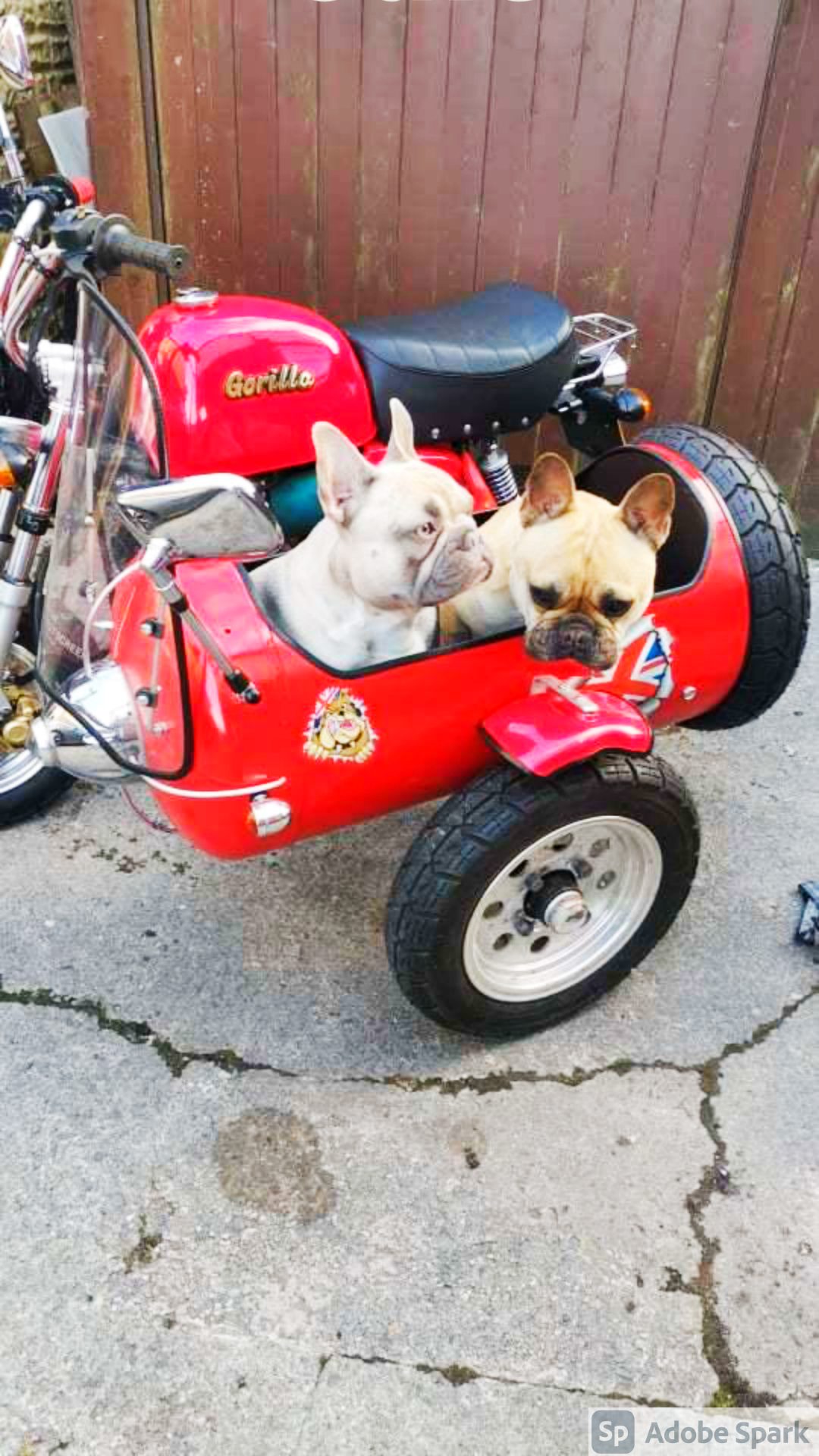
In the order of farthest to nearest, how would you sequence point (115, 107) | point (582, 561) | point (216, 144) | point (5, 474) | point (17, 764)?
point (216, 144)
point (115, 107)
point (17, 764)
point (5, 474)
point (582, 561)

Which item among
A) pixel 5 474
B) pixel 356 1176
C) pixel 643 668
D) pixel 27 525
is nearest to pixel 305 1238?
pixel 356 1176

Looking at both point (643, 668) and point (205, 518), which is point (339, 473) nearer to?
point (205, 518)

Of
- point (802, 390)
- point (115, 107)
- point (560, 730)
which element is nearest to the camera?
point (560, 730)

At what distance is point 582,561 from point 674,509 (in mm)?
682

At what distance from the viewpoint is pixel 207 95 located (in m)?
3.57

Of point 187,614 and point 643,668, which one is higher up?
point 187,614

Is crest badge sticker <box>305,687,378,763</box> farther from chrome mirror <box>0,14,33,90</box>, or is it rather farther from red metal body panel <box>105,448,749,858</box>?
chrome mirror <box>0,14,33,90</box>

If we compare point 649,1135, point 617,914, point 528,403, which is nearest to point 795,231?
point 528,403

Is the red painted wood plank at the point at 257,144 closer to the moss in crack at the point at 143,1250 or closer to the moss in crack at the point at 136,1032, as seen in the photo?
the moss in crack at the point at 136,1032

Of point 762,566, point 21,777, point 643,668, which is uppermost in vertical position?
point 762,566

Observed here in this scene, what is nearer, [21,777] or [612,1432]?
[612,1432]

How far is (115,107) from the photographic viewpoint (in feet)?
11.6

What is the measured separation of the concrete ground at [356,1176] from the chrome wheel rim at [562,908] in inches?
6.5

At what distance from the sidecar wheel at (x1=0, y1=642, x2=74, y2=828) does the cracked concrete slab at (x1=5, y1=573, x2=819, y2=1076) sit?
0.07 metres
